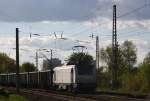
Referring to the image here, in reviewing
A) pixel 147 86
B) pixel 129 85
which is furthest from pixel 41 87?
pixel 147 86

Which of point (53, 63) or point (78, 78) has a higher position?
point (53, 63)

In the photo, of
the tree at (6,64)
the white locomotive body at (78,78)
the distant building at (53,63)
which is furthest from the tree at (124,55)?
the white locomotive body at (78,78)

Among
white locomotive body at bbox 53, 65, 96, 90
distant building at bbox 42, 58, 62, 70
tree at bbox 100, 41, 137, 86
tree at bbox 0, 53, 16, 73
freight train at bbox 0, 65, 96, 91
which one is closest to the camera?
white locomotive body at bbox 53, 65, 96, 90

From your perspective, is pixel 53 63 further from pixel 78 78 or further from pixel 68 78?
pixel 78 78

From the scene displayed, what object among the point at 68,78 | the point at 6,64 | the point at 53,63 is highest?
the point at 6,64

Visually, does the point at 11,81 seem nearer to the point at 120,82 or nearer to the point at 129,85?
the point at 120,82

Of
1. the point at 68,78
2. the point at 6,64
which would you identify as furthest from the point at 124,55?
the point at 68,78

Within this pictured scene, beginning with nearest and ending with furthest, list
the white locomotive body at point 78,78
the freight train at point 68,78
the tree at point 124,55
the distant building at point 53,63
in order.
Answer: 1. the white locomotive body at point 78,78
2. the freight train at point 68,78
3. the distant building at point 53,63
4. the tree at point 124,55

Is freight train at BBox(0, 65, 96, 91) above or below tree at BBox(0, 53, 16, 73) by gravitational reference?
below

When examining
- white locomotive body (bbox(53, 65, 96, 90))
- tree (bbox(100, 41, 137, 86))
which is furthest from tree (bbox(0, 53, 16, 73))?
white locomotive body (bbox(53, 65, 96, 90))

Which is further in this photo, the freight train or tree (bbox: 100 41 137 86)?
tree (bbox: 100 41 137 86)

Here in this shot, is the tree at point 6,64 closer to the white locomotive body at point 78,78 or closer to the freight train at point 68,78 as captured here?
the freight train at point 68,78

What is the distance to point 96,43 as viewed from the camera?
7631 centimetres

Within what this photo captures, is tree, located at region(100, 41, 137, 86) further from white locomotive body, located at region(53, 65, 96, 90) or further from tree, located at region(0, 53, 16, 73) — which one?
white locomotive body, located at region(53, 65, 96, 90)
